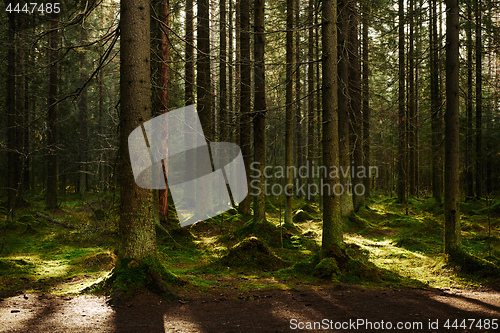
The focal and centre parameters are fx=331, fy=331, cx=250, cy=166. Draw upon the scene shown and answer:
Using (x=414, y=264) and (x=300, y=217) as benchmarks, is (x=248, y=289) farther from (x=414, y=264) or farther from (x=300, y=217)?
(x=300, y=217)

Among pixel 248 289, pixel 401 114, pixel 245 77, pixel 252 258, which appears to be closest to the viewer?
pixel 248 289

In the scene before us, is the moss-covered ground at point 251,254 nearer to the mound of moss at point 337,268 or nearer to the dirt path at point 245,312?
the mound of moss at point 337,268

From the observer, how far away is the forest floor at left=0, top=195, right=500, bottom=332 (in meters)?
4.28

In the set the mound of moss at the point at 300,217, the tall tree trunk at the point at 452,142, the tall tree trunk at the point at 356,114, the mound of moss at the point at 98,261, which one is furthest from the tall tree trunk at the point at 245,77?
the mound of moss at the point at 98,261

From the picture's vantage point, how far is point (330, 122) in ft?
23.3

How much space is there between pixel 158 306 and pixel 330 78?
5.49 metres

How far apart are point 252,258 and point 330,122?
361cm

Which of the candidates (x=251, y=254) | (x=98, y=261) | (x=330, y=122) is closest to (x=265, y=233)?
(x=251, y=254)

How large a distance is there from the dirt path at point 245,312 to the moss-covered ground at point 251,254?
0.68 metres

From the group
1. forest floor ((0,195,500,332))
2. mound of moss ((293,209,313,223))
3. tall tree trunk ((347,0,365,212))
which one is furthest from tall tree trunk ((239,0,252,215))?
tall tree trunk ((347,0,365,212))

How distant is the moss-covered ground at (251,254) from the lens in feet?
21.3

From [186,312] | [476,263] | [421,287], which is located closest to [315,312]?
[186,312]

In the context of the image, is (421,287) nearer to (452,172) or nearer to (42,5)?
(452,172)

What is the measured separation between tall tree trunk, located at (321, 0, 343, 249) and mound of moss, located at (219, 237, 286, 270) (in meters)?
1.39
